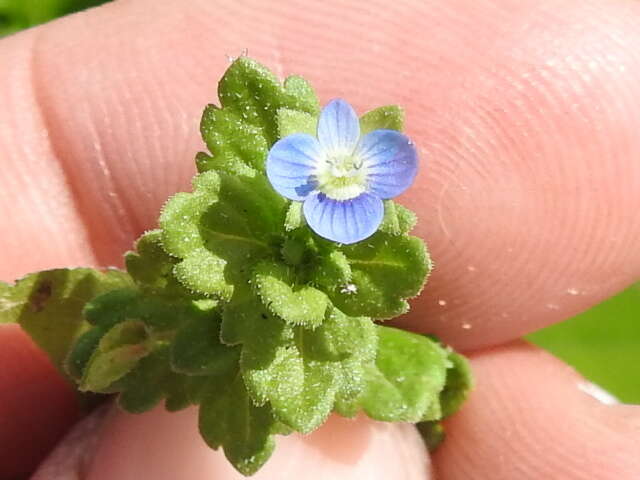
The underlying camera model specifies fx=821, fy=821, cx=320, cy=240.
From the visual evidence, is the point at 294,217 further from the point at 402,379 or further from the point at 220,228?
the point at 402,379

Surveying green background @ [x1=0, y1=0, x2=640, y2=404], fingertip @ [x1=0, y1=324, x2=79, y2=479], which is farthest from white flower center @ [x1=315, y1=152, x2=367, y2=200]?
green background @ [x1=0, y1=0, x2=640, y2=404]

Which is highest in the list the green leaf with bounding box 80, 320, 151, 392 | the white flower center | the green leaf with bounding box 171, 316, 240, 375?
the white flower center

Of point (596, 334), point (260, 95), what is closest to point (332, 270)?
point (260, 95)

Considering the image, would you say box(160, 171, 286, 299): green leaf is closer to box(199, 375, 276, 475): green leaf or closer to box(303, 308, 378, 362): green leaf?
box(303, 308, 378, 362): green leaf

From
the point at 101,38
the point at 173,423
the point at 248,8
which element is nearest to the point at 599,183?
the point at 248,8

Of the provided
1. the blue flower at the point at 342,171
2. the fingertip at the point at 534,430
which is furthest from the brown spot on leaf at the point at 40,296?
the fingertip at the point at 534,430

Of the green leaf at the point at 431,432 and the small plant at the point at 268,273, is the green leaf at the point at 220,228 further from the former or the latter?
the green leaf at the point at 431,432

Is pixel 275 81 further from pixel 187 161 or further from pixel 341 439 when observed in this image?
pixel 341 439
